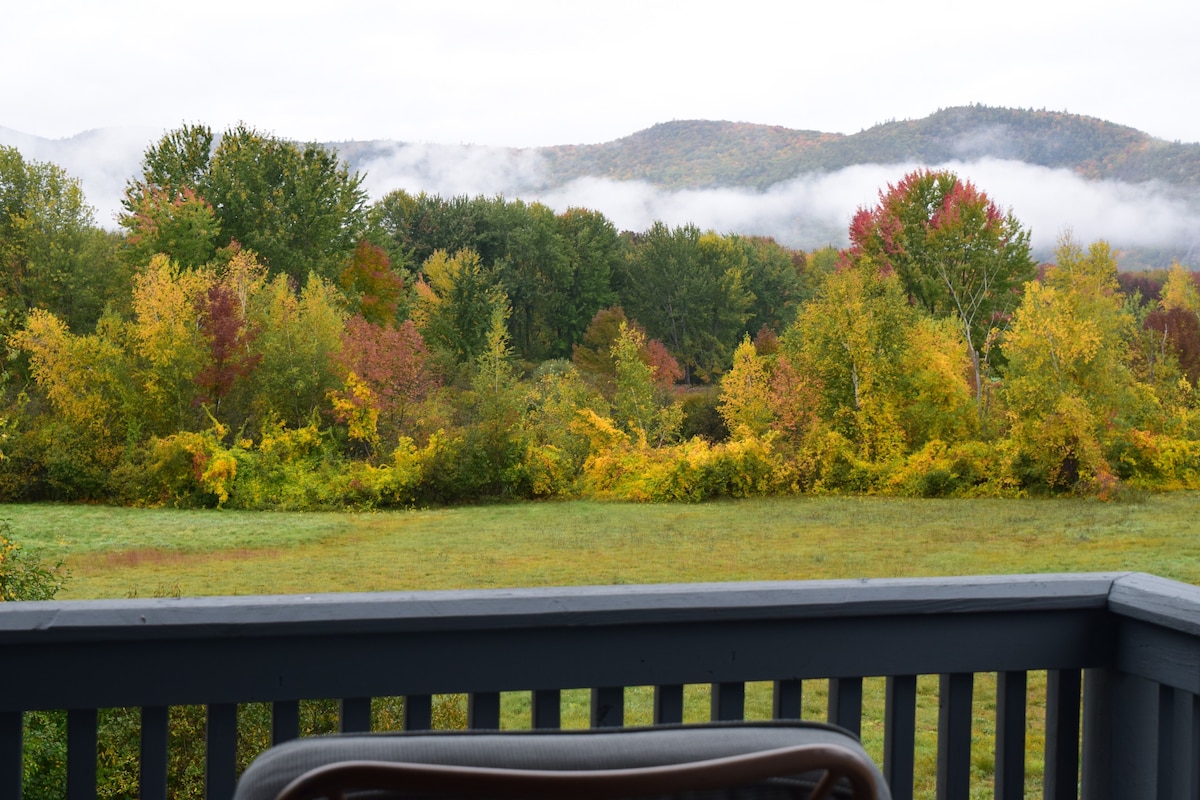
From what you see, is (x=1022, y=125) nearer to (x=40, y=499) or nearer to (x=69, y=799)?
(x=40, y=499)

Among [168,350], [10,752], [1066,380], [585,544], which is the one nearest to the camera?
[10,752]

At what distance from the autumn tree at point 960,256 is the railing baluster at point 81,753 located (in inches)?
548

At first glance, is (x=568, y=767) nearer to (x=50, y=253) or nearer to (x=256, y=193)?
(x=50, y=253)

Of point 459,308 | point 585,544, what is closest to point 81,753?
point 585,544

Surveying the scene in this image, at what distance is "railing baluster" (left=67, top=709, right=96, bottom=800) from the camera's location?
2.68ft

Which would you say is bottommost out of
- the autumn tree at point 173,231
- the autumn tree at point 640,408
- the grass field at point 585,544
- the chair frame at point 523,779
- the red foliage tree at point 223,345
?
the grass field at point 585,544

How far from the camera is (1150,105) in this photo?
29.5m

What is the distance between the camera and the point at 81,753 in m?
0.82

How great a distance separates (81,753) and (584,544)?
26.5 feet

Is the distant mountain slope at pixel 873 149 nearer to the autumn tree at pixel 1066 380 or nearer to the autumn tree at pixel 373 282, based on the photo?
the autumn tree at pixel 373 282

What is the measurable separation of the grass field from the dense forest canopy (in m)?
0.56

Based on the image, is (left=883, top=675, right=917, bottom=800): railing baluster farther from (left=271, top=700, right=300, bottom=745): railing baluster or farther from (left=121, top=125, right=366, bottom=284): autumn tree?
(left=121, top=125, right=366, bottom=284): autumn tree

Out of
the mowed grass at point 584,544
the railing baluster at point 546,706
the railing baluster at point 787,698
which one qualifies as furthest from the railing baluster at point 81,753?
the mowed grass at point 584,544

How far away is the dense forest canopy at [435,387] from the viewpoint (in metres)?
10.3
